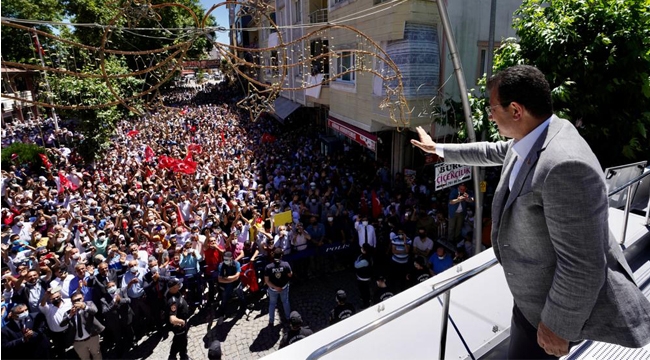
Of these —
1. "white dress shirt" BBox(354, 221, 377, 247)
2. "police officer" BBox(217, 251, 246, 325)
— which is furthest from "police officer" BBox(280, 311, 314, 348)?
"white dress shirt" BBox(354, 221, 377, 247)

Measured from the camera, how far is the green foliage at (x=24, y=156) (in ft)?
59.7

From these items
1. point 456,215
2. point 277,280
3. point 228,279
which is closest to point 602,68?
point 456,215

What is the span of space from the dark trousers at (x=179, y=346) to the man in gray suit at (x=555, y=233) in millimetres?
6220

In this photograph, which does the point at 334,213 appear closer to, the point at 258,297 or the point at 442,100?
the point at 258,297

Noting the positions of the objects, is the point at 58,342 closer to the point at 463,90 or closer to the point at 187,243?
the point at 187,243

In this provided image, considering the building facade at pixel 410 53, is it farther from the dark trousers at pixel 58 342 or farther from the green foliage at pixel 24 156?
the green foliage at pixel 24 156

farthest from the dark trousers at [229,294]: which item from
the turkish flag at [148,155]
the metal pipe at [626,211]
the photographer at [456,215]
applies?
the turkish flag at [148,155]

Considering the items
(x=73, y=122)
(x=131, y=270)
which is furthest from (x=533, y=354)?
(x=73, y=122)

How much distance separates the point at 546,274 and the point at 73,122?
2719cm

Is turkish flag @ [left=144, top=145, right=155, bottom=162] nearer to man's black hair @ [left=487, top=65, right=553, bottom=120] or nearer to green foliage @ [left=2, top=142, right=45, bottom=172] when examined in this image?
green foliage @ [left=2, top=142, right=45, bottom=172]

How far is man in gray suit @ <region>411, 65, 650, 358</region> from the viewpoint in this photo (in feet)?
4.41

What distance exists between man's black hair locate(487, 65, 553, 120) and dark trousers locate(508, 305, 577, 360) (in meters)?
1.03

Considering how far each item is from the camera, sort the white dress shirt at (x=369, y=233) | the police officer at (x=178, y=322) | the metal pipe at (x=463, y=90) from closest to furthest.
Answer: the metal pipe at (x=463, y=90)
the police officer at (x=178, y=322)
the white dress shirt at (x=369, y=233)

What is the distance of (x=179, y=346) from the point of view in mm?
6445
